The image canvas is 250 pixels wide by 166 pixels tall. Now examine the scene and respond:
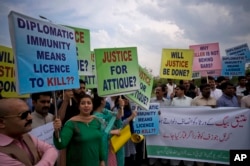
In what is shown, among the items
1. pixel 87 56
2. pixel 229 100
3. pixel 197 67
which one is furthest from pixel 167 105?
pixel 197 67

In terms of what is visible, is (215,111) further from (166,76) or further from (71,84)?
(71,84)

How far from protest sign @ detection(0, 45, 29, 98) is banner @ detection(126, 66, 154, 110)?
1.86 m

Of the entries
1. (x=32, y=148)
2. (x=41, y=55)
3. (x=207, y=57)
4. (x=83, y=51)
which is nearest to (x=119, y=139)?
(x=83, y=51)

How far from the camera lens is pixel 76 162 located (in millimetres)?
3785

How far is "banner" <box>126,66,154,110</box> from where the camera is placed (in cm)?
535

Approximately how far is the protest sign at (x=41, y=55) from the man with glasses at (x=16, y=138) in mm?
761

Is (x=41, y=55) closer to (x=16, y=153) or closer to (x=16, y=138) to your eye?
(x=16, y=138)

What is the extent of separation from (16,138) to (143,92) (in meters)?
3.63

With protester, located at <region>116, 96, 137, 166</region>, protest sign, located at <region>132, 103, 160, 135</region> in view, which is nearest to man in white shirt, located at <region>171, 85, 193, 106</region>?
protest sign, located at <region>132, 103, 160, 135</region>

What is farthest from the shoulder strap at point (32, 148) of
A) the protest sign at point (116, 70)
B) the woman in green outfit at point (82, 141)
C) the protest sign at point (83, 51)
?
the protest sign at point (83, 51)

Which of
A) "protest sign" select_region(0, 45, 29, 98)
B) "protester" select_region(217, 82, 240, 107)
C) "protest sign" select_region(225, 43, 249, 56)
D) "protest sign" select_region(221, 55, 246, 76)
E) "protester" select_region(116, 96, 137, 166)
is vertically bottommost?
"protester" select_region(116, 96, 137, 166)

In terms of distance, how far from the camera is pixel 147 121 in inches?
248

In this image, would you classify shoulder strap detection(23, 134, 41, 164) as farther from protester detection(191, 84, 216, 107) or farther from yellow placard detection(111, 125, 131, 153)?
protester detection(191, 84, 216, 107)

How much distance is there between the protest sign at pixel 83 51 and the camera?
540 cm
